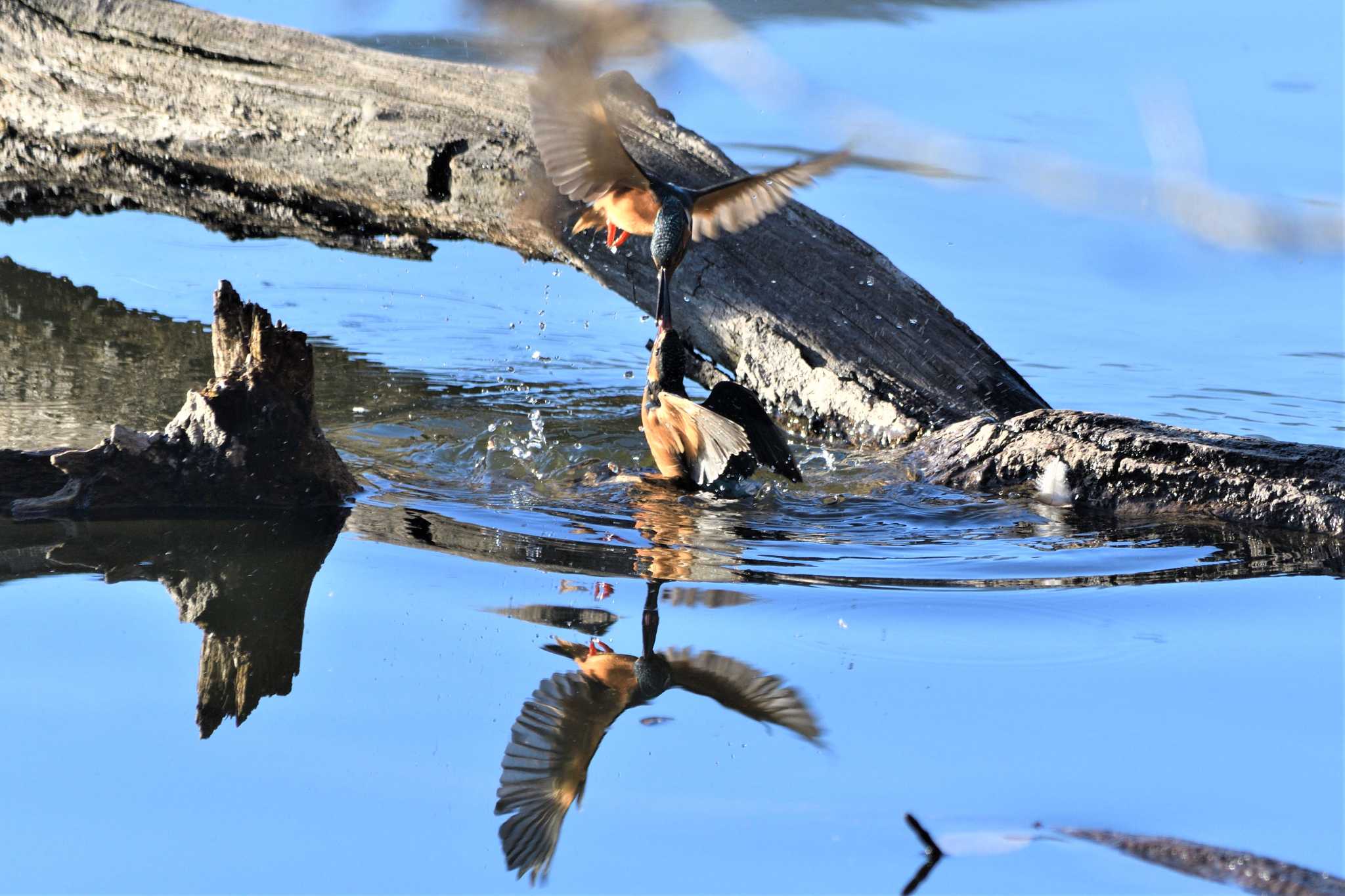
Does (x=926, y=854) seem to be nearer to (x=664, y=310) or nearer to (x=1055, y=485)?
(x=1055, y=485)

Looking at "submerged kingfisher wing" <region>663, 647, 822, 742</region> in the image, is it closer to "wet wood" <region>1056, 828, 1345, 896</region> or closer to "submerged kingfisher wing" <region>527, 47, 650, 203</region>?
"wet wood" <region>1056, 828, 1345, 896</region>

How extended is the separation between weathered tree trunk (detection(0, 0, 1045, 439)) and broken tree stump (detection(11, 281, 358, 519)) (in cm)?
147

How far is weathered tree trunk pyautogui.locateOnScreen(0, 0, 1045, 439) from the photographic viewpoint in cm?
460

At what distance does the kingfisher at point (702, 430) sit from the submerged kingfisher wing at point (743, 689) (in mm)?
1199

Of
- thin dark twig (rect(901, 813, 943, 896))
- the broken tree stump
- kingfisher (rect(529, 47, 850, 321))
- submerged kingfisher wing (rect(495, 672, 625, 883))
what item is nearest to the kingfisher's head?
kingfisher (rect(529, 47, 850, 321))

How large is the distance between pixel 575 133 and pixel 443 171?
1.33 meters

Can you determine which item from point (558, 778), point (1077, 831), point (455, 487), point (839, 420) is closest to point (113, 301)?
point (455, 487)

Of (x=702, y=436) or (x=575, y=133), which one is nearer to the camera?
(x=575, y=133)

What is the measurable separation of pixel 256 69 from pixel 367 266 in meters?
1.81

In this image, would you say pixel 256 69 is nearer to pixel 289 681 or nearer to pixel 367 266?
pixel 367 266

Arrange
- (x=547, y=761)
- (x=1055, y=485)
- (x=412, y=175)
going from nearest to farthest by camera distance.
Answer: (x=547, y=761), (x=1055, y=485), (x=412, y=175)

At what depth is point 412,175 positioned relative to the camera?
486cm

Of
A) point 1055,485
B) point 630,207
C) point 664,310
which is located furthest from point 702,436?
point 1055,485

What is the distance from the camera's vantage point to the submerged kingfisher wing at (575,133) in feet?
11.6
